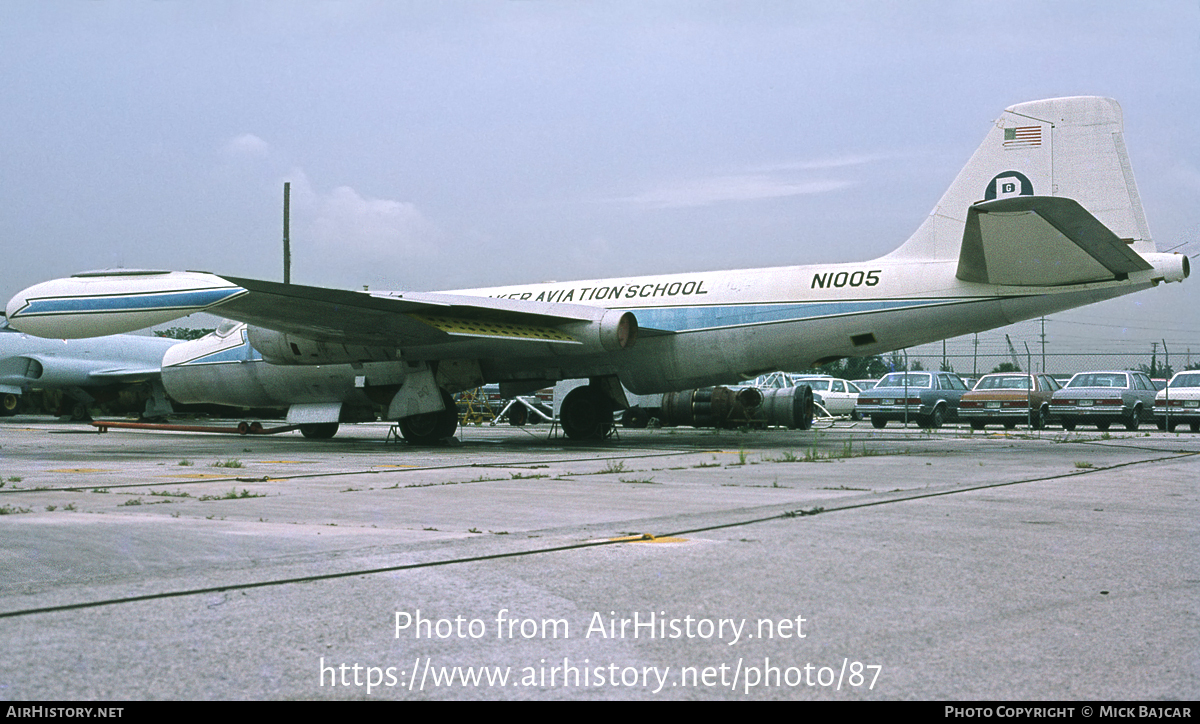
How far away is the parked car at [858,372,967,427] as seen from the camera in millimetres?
25516

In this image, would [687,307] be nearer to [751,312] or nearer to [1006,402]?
[751,312]

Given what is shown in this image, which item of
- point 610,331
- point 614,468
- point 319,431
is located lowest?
point 614,468

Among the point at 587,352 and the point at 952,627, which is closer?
the point at 952,627

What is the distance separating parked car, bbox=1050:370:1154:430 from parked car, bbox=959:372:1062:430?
28.0 inches

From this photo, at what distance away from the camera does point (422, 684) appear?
2.82 meters

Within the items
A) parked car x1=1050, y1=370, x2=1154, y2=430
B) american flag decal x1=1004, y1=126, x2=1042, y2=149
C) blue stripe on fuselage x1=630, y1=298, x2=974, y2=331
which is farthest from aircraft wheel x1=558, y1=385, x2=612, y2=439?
parked car x1=1050, y1=370, x2=1154, y2=430

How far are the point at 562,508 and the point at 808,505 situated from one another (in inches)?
69.2

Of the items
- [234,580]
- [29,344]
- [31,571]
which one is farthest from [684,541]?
[29,344]

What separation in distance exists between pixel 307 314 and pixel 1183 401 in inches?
775

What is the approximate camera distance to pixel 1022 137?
13945 mm

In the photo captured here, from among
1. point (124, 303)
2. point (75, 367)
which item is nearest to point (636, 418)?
point (124, 303)

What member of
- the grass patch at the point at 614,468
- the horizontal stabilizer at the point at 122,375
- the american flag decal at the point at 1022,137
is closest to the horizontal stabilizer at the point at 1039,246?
the american flag decal at the point at 1022,137

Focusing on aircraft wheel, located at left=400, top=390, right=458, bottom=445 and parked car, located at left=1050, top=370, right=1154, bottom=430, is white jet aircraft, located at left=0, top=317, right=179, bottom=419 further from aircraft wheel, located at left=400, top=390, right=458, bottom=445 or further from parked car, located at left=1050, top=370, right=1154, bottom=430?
parked car, located at left=1050, top=370, right=1154, bottom=430
